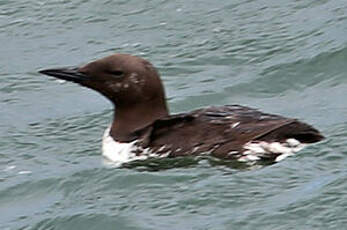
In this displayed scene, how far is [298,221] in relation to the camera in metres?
10.8

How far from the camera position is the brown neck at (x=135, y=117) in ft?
42.2

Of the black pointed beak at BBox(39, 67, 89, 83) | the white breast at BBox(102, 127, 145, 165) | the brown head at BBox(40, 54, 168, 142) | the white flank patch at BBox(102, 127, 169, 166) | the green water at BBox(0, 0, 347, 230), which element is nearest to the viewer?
the green water at BBox(0, 0, 347, 230)

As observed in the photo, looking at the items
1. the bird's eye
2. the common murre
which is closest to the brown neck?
the common murre

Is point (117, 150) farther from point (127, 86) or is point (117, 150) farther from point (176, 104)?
point (176, 104)

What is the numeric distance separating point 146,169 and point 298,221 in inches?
74.2

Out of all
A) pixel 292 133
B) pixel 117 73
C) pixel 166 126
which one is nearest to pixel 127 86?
pixel 117 73

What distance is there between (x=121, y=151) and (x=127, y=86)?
0.47 metres

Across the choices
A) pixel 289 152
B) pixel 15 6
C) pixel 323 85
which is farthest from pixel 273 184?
pixel 15 6

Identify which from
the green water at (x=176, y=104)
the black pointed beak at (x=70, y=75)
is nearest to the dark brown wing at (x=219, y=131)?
the green water at (x=176, y=104)

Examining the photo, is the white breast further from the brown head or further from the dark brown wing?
the dark brown wing

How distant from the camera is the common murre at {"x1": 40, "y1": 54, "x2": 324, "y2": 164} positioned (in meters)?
12.1

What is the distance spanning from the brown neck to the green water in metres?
0.27

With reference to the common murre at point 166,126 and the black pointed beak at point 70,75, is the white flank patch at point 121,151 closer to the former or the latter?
the common murre at point 166,126

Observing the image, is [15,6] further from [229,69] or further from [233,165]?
[233,165]
